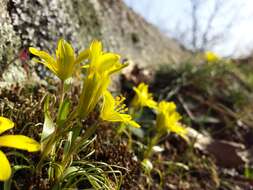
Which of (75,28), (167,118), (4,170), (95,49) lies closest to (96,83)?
Answer: (95,49)

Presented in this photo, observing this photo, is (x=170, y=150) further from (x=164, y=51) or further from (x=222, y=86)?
(x=164, y=51)

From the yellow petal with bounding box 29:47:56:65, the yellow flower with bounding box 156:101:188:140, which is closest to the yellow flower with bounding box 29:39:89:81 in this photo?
the yellow petal with bounding box 29:47:56:65

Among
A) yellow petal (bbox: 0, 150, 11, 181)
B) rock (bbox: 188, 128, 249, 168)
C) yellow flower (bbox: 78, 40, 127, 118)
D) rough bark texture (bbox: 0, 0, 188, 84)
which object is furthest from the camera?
rock (bbox: 188, 128, 249, 168)

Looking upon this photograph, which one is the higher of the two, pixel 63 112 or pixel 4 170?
pixel 63 112

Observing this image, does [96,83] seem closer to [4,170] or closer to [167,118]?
[4,170]

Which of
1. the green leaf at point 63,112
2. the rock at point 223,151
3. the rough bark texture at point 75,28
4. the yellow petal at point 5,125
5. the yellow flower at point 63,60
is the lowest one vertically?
the rock at point 223,151

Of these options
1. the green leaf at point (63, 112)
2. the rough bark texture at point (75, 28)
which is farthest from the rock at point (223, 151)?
the green leaf at point (63, 112)

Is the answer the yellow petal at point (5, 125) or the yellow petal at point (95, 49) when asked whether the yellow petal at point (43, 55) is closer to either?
the yellow petal at point (95, 49)

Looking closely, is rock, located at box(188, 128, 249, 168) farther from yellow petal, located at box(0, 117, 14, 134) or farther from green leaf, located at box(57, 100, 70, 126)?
yellow petal, located at box(0, 117, 14, 134)

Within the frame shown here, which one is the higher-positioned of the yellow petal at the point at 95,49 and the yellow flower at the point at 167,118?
the yellow petal at the point at 95,49
